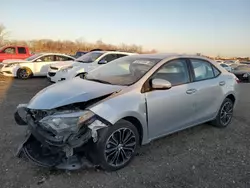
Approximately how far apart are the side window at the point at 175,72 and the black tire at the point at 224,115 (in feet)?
4.36

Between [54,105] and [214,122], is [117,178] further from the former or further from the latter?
[214,122]

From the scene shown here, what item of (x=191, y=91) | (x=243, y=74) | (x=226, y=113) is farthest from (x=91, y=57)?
(x=243, y=74)

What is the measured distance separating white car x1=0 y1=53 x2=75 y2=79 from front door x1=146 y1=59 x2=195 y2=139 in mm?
10429

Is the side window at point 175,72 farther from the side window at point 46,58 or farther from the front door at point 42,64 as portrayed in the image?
the side window at point 46,58

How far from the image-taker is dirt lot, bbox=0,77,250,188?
317 cm

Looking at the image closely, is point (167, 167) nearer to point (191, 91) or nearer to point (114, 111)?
point (114, 111)

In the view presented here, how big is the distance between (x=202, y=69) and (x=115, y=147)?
2459 millimetres

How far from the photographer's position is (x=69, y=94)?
3457mm

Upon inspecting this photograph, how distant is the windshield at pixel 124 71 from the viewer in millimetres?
3963

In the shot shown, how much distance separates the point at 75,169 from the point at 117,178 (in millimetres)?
552

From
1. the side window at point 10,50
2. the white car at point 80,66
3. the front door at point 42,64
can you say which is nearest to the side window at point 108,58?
Result: the white car at point 80,66

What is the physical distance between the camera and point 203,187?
313cm

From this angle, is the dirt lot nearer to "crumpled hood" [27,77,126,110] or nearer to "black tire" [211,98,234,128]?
"black tire" [211,98,234,128]

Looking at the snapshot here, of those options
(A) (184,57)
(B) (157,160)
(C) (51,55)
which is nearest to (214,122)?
(A) (184,57)
